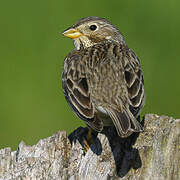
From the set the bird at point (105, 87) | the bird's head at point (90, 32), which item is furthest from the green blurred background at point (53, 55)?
the bird at point (105, 87)

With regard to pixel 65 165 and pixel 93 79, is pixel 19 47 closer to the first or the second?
→ pixel 93 79

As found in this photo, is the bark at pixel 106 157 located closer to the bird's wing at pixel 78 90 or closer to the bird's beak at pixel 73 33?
the bird's wing at pixel 78 90

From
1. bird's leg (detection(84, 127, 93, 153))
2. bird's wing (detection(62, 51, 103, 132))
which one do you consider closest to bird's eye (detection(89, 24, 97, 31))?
bird's wing (detection(62, 51, 103, 132))

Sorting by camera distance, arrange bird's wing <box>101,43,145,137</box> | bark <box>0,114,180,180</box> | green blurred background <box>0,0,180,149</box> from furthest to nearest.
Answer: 1. green blurred background <box>0,0,180,149</box>
2. bird's wing <box>101,43,145,137</box>
3. bark <box>0,114,180,180</box>

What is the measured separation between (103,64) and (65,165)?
148 centimetres

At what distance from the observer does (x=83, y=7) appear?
39.9 feet

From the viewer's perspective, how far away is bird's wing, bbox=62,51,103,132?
6.47 m

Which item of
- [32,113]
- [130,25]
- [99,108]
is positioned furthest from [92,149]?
[130,25]

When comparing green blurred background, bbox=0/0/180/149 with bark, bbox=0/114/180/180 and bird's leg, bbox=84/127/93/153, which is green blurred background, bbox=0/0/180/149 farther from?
bark, bbox=0/114/180/180

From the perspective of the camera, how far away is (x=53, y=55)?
11.1m

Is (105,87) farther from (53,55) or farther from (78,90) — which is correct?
(53,55)

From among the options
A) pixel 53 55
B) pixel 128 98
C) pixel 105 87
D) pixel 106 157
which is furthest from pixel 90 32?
pixel 53 55

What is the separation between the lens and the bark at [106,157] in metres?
5.74

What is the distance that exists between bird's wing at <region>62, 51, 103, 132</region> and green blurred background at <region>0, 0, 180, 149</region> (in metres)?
2.48
